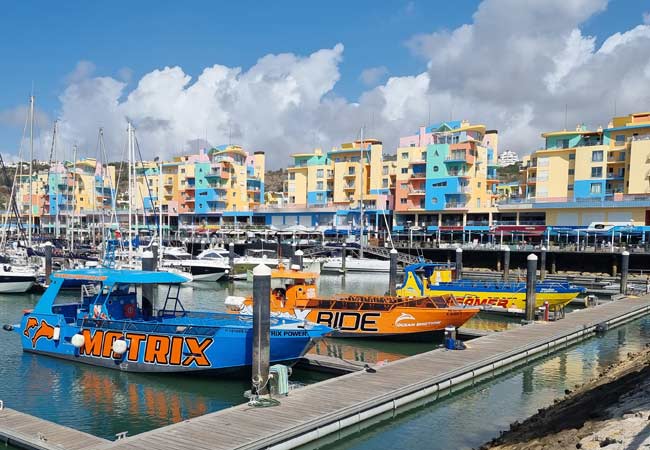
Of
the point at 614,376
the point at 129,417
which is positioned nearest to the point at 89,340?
the point at 129,417

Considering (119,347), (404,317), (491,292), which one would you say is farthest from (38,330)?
(491,292)

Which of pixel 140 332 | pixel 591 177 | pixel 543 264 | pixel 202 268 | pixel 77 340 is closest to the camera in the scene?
pixel 140 332

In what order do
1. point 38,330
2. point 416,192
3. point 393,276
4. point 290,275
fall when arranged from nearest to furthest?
point 38,330 → point 290,275 → point 393,276 → point 416,192

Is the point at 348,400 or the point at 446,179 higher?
the point at 446,179

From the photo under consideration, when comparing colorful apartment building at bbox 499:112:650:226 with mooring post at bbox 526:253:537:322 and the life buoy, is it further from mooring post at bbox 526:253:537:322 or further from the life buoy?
the life buoy

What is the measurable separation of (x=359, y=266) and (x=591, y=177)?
31.6m

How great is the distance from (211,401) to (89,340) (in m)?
5.26

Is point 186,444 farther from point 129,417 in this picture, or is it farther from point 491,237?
point 491,237

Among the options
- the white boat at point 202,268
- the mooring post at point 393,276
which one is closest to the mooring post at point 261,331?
the mooring post at point 393,276

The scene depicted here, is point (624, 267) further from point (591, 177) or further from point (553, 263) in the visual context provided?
point (591, 177)

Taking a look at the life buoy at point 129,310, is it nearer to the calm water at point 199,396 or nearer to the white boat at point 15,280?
the calm water at point 199,396

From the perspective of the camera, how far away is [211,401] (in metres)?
16.9

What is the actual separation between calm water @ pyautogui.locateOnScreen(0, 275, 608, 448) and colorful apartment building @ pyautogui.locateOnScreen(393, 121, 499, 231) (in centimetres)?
5435

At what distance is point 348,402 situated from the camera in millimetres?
14375
